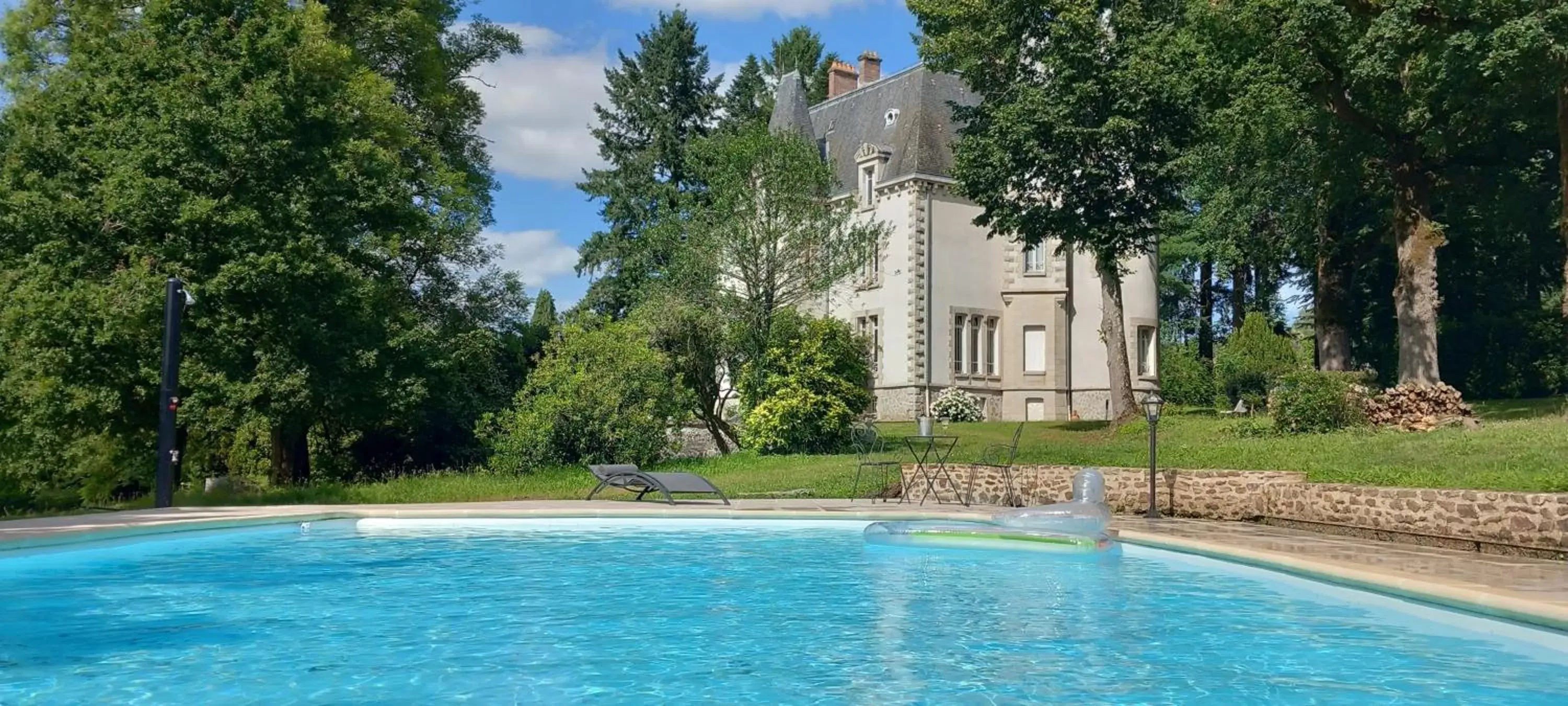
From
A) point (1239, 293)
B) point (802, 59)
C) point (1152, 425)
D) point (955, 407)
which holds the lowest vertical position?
point (1152, 425)

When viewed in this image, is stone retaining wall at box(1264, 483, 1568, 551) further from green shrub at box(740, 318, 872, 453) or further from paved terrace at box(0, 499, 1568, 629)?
green shrub at box(740, 318, 872, 453)

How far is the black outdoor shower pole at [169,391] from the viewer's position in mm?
15289

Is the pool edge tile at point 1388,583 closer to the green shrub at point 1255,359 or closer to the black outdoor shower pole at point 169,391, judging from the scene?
the black outdoor shower pole at point 169,391

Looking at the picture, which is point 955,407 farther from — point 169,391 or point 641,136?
point 169,391

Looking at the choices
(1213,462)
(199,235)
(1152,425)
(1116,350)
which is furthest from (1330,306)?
(199,235)

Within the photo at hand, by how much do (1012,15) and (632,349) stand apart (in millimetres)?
12175

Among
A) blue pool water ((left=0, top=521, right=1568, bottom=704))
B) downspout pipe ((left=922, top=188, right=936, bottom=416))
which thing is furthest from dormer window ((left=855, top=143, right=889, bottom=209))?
→ blue pool water ((left=0, top=521, right=1568, bottom=704))

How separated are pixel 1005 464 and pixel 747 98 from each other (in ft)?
102

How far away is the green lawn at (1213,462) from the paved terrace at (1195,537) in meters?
1.44

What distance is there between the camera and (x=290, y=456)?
25359 millimetres

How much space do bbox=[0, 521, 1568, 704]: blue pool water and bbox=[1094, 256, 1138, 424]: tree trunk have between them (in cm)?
1585

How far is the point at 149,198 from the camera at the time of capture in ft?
66.8

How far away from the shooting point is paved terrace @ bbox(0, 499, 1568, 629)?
25.3ft

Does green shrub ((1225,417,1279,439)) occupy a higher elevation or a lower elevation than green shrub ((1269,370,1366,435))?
lower
